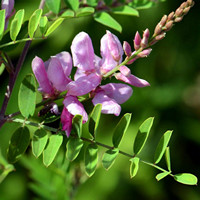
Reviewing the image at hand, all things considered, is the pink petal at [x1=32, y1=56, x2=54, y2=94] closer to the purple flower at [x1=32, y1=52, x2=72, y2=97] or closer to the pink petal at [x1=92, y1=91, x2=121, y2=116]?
the purple flower at [x1=32, y1=52, x2=72, y2=97]

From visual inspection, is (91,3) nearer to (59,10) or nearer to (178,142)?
(59,10)

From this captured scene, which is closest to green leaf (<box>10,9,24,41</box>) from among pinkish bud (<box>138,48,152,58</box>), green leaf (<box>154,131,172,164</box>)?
pinkish bud (<box>138,48,152,58</box>)

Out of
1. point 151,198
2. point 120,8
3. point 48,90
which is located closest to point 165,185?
point 151,198

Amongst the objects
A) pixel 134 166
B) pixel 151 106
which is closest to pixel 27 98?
pixel 134 166

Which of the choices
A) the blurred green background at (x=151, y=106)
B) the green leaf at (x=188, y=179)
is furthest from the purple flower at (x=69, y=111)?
the blurred green background at (x=151, y=106)

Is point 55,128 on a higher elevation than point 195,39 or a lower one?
higher

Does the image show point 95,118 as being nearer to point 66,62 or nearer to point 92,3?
point 66,62

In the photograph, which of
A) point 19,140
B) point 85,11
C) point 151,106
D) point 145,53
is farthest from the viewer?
point 151,106
